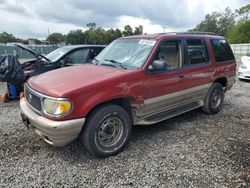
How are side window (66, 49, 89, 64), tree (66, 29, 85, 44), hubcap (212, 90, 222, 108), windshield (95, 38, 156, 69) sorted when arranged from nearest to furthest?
1. windshield (95, 38, 156, 69)
2. hubcap (212, 90, 222, 108)
3. side window (66, 49, 89, 64)
4. tree (66, 29, 85, 44)

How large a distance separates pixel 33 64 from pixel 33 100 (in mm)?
3772

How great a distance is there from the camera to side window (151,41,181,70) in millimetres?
3814

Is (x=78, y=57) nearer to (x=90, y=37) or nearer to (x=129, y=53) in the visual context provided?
(x=129, y=53)

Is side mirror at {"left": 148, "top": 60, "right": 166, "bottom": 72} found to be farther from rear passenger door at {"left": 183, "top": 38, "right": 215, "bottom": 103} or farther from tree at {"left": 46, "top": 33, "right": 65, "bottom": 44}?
tree at {"left": 46, "top": 33, "right": 65, "bottom": 44}

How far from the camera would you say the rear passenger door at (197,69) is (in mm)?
4242

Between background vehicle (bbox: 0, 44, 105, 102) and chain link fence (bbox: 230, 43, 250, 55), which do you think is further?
chain link fence (bbox: 230, 43, 250, 55)

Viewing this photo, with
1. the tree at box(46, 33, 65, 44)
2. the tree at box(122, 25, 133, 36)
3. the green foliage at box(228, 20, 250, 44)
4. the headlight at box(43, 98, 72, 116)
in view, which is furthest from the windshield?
the tree at box(46, 33, 65, 44)

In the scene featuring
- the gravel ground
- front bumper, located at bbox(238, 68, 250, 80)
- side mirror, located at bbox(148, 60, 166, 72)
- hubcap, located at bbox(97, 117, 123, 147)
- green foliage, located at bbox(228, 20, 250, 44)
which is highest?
green foliage, located at bbox(228, 20, 250, 44)

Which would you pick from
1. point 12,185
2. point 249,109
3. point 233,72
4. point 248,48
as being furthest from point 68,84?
point 248,48

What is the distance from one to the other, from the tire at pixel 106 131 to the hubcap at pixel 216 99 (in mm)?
2727

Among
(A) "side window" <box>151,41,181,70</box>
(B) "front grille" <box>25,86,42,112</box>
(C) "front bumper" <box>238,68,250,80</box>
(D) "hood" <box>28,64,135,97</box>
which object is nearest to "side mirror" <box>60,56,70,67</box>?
(D) "hood" <box>28,64,135,97</box>

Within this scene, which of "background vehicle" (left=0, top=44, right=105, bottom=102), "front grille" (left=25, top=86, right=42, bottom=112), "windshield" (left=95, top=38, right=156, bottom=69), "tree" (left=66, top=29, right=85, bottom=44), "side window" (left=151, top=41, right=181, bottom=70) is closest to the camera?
"front grille" (left=25, top=86, right=42, bottom=112)

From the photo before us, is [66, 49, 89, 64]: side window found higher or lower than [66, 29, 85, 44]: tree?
lower

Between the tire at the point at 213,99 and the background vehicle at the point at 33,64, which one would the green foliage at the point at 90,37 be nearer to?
the background vehicle at the point at 33,64
